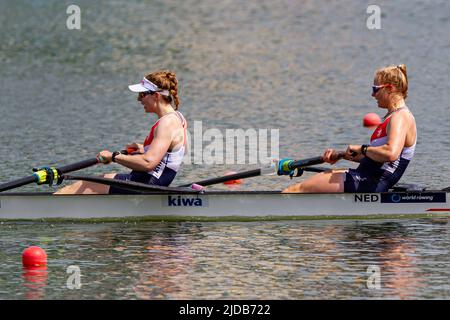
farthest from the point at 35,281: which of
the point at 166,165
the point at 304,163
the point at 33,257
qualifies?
the point at 304,163

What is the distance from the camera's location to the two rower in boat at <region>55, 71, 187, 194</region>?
19797 millimetres

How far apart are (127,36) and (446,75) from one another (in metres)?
15.6

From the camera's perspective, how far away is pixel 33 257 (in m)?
17.5

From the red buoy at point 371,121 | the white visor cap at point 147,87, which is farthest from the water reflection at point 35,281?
the red buoy at point 371,121

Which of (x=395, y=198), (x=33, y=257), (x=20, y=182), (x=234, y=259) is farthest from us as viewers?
(x=395, y=198)

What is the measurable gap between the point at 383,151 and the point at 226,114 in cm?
1440

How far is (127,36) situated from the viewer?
168ft

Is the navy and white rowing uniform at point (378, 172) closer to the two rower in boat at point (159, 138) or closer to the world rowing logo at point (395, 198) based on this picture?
the world rowing logo at point (395, 198)

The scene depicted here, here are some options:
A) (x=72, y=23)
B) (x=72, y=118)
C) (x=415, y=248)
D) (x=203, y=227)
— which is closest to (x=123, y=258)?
(x=203, y=227)

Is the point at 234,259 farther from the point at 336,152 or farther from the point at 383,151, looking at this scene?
the point at 383,151

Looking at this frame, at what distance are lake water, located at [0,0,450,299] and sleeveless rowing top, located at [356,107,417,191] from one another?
29.2 inches

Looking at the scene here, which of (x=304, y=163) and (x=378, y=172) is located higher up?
(x=304, y=163)

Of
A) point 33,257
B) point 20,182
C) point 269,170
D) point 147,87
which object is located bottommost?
point 33,257

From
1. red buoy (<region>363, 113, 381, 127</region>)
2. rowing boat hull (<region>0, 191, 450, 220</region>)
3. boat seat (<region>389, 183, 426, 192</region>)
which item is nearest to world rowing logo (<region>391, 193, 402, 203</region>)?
rowing boat hull (<region>0, 191, 450, 220</region>)
